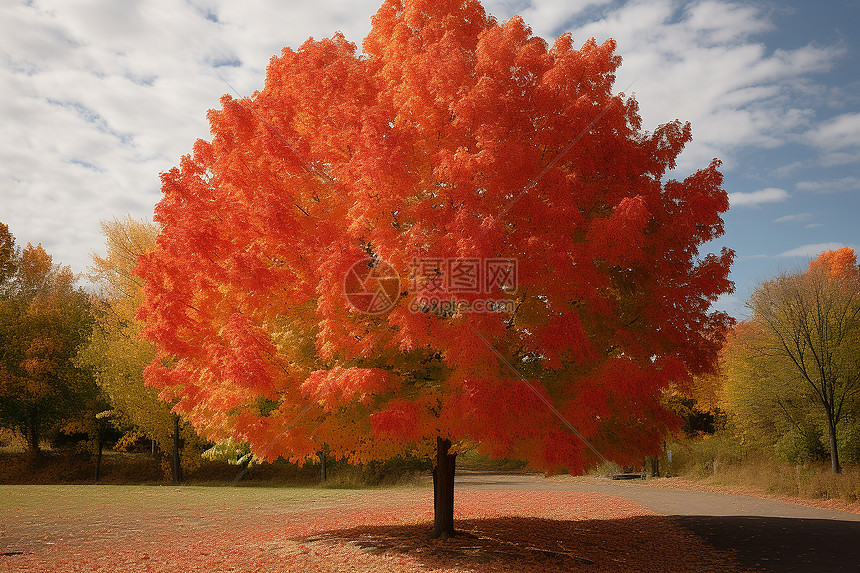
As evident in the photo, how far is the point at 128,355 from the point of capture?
1222 inches

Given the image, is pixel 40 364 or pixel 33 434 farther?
pixel 33 434

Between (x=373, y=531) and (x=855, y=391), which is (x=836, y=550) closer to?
(x=373, y=531)

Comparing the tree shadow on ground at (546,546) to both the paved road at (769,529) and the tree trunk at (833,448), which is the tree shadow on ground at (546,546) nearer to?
the paved road at (769,529)

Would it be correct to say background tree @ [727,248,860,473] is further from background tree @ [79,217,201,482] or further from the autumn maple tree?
background tree @ [79,217,201,482]

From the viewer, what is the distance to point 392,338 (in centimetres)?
1035

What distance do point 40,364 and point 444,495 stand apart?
33868 millimetres

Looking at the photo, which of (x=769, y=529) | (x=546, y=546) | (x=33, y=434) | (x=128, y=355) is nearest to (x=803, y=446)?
(x=769, y=529)

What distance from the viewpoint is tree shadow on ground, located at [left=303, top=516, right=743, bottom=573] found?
11.5 m

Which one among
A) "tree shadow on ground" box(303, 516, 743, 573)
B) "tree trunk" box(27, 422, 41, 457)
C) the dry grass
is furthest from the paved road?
"tree trunk" box(27, 422, 41, 457)

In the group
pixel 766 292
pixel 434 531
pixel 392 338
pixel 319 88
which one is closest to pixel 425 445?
pixel 434 531

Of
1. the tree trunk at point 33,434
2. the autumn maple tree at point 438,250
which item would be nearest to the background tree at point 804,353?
the autumn maple tree at point 438,250

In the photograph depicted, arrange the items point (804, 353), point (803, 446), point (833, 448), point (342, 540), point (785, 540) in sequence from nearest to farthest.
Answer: point (342, 540)
point (785, 540)
point (833, 448)
point (804, 353)
point (803, 446)

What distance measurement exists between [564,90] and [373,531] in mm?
11884

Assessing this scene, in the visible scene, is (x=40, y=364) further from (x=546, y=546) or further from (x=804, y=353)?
(x=804, y=353)
